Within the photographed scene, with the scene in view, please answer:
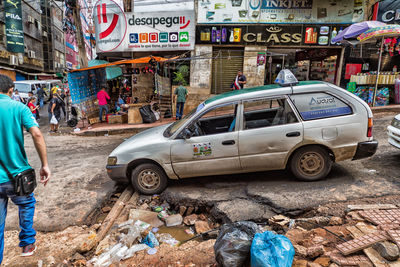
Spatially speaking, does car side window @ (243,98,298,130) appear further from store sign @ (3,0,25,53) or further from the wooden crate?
store sign @ (3,0,25,53)

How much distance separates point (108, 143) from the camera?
899 centimetres

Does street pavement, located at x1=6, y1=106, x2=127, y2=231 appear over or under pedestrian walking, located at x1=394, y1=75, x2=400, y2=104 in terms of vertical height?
under

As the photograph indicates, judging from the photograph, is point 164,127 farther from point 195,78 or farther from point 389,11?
point 389,11

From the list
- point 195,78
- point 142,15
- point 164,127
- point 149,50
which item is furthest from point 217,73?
point 164,127

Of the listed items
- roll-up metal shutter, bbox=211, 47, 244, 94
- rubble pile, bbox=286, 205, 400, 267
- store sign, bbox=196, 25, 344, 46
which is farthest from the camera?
roll-up metal shutter, bbox=211, 47, 244, 94

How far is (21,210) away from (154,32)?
11462 mm

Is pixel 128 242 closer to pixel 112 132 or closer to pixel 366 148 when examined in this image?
pixel 366 148

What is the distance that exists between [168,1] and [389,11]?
33.6 ft

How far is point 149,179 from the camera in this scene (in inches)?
183

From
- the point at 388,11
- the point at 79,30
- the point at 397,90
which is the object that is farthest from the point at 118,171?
the point at 388,11

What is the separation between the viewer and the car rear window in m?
4.32

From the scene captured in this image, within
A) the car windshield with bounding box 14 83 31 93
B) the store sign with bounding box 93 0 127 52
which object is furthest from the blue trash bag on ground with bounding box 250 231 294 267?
the car windshield with bounding box 14 83 31 93

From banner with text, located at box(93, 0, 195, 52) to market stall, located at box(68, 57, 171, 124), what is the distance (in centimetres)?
123

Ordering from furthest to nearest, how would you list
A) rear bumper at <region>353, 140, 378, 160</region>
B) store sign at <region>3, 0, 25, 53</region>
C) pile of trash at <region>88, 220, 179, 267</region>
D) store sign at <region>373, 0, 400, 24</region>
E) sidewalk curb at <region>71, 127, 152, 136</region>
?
store sign at <region>3, 0, 25, 53</region>
store sign at <region>373, 0, 400, 24</region>
sidewalk curb at <region>71, 127, 152, 136</region>
rear bumper at <region>353, 140, 378, 160</region>
pile of trash at <region>88, 220, 179, 267</region>
